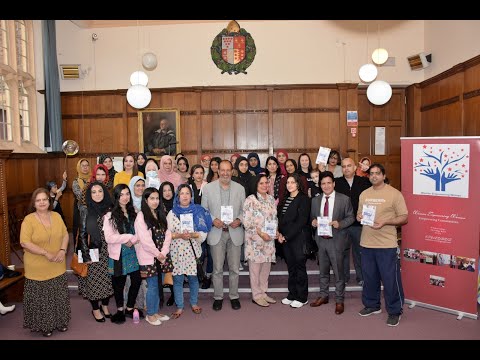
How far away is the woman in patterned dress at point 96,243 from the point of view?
4.46 m

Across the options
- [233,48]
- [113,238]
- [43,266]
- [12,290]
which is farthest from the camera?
[233,48]

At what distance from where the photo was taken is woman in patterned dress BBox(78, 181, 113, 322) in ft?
14.6

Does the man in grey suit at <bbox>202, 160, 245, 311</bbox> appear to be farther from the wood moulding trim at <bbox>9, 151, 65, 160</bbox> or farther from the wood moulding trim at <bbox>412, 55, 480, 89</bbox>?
the wood moulding trim at <bbox>412, 55, 480, 89</bbox>

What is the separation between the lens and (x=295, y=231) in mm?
4938

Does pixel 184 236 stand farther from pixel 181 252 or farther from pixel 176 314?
pixel 176 314

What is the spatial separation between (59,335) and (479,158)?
4932 millimetres

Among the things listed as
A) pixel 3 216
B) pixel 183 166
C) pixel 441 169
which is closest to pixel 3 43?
pixel 3 216

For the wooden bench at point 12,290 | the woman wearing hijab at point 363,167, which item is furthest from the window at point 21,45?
the woman wearing hijab at point 363,167

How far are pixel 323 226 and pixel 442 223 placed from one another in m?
1.36

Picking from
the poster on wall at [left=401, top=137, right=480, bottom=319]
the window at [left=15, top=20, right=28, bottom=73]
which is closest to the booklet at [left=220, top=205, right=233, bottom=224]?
the poster on wall at [left=401, top=137, right=480, bottom=319]

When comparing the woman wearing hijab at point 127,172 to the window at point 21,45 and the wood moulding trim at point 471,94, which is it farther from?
the wood moulding trim at point 471,94

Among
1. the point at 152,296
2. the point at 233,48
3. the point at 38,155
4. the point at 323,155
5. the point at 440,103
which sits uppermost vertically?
the point at 233,48

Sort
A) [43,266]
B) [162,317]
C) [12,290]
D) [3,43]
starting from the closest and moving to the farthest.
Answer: [43,266] → [162,317] → [12,290] → [3,43]

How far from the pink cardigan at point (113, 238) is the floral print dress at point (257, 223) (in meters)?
1.35
